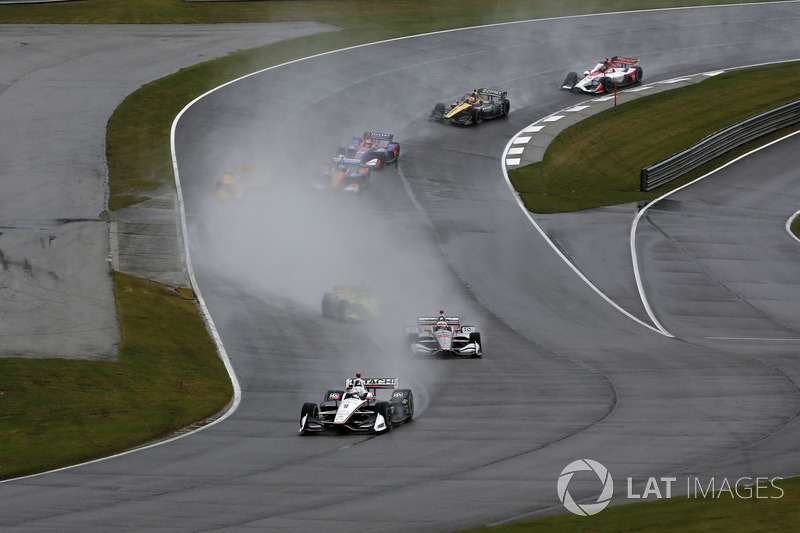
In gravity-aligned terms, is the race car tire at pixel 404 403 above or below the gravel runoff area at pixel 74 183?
above

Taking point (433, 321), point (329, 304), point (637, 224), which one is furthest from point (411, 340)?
point (637, 224)

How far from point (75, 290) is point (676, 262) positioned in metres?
20.6

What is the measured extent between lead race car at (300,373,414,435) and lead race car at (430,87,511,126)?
104ft

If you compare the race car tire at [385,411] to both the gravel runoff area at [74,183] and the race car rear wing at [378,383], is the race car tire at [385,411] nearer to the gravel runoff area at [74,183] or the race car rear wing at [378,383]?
the race car rear wing at [378,383]

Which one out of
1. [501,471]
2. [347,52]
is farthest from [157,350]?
[347,52]

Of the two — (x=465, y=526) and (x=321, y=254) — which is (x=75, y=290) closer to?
(x=321, y=254)

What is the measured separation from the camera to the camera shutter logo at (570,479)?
1686 cm

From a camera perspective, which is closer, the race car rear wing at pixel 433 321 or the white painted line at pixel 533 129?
the race car rear wing at pixel 433 321

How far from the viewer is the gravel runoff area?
29.5 metres

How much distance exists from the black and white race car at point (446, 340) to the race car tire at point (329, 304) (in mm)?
3276

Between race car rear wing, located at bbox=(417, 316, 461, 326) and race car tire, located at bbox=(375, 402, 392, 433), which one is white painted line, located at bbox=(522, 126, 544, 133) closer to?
race car rear wing, located at bbox=(417, 316, 461, 326)

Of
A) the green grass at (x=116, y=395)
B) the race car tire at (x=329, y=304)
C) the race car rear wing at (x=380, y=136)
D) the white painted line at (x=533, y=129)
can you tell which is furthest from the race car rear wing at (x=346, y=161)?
the green grass at (x=116, y=395)

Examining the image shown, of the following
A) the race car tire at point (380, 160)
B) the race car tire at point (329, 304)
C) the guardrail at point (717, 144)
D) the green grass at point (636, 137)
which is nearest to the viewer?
the race car tire at point (329, 304)

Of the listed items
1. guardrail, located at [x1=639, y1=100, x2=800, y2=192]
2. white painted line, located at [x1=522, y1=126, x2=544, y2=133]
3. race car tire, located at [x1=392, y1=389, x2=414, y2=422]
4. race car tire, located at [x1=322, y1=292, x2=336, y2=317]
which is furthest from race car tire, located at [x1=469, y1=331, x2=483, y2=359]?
white painted line, located at [x1=522, y1=126, x2=544, y2=133]
